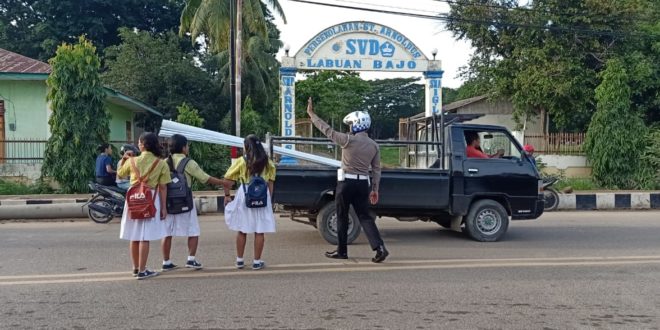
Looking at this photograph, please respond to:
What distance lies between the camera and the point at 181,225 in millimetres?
6551

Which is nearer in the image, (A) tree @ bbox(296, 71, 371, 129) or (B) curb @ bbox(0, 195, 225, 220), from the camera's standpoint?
(B) curb @ bbox(0, 195, 225, 220)

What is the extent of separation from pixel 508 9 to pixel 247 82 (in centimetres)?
1552

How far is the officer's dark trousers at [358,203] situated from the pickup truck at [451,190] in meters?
1.19

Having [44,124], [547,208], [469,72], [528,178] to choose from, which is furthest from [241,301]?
[469,72]

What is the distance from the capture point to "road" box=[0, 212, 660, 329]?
198 inches

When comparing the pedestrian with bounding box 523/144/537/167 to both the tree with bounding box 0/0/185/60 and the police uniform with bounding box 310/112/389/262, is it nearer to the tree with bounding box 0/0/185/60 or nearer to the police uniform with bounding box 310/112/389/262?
the police uniform with bounding box 310/112/389/262

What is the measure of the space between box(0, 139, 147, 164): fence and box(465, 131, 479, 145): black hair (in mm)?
12856

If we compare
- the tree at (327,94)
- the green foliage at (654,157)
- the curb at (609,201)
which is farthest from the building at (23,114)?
the tree at (327,94)

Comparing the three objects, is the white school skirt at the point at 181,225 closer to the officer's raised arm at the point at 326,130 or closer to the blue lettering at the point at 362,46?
the officer's raised arm at the point at 326,130

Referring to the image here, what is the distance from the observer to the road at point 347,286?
5023 mm

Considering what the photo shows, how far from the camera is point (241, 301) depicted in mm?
5508

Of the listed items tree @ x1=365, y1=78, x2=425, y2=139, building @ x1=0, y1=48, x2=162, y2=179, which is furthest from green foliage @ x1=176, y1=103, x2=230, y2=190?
tree @ x1=365, y1=78, x2=425, y2=139

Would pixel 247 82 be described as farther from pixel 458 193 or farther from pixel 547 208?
pixel 458 193

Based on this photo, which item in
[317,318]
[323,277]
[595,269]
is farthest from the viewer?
[595,269]
